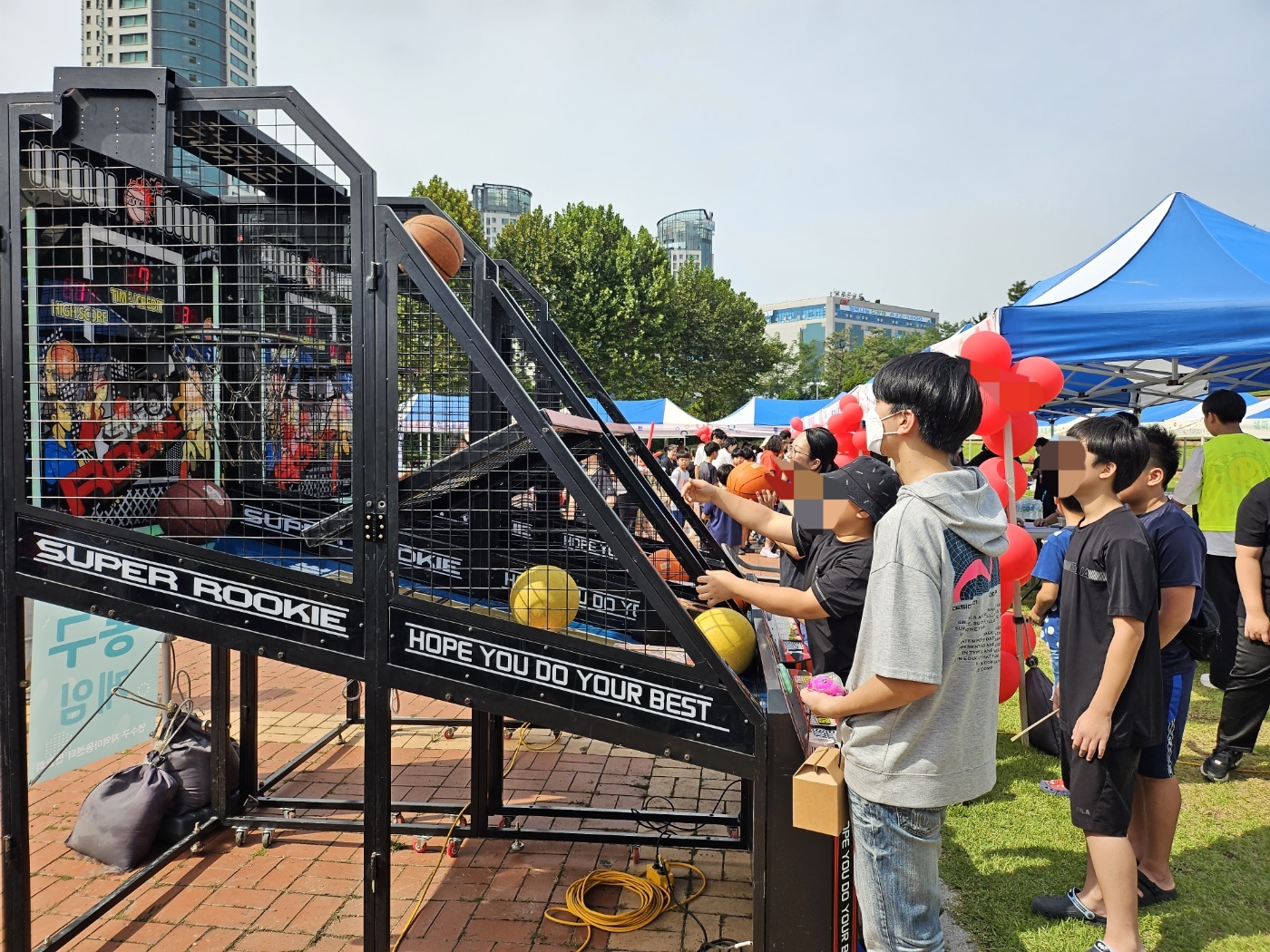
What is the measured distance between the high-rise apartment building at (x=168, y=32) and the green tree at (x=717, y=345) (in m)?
69.4

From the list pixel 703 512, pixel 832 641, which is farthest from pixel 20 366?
pixel 703 512

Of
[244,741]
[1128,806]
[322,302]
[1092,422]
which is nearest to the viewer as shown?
[1128,806]

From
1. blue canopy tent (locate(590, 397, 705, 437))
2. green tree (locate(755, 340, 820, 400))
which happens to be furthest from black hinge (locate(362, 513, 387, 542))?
green tree (locate(755, 340, 820, 400))

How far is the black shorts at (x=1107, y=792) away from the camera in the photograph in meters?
2.79

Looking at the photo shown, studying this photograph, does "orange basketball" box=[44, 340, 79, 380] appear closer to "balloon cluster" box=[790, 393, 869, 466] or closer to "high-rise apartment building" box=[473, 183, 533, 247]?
"balloon cluster" box=[790, 393, 869, 466]

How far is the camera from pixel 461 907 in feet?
11.6

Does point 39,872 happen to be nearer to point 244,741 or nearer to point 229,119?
point 244,741

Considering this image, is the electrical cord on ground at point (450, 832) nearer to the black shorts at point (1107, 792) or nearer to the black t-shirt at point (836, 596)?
the black t-shirt at point (836, 596)

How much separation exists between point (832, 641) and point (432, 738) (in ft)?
12.3

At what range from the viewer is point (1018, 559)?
4.59m

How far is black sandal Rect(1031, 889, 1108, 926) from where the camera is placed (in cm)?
332

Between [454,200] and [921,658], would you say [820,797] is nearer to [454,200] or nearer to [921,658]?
[921,658]

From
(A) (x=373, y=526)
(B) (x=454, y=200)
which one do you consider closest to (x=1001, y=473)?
(A) (x=373, y=526)

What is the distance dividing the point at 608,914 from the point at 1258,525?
4.32 metres
